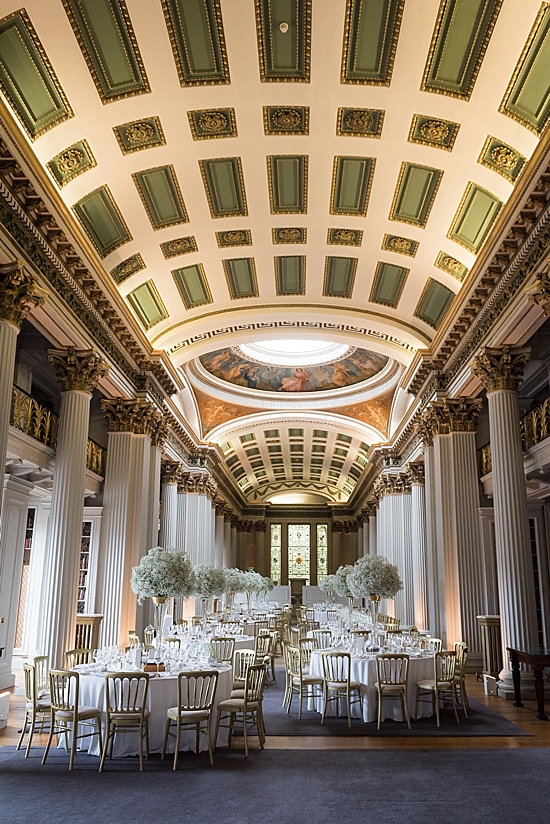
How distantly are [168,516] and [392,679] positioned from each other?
39.8ft

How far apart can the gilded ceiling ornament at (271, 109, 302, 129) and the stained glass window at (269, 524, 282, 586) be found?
35.7 meters

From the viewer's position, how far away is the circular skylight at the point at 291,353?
24.7 meters

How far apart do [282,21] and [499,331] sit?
18.9 ft

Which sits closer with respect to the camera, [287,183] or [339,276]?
[287,183]

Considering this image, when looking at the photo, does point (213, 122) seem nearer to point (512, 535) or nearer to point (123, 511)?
point (123, 511)

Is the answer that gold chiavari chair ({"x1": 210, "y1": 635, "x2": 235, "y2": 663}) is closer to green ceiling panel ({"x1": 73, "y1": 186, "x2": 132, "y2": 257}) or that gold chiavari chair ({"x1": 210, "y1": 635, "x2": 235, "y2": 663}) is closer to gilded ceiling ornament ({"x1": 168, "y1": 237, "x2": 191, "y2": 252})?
green ceiling panel ({"x1": 73, "y1": 186, "x2": 132, "y2": 257})

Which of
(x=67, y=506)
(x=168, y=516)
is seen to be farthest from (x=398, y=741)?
(x=168, y=516)

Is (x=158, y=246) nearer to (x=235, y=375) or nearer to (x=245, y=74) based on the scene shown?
(x=245, y=74)

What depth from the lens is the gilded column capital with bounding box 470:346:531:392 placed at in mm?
11469

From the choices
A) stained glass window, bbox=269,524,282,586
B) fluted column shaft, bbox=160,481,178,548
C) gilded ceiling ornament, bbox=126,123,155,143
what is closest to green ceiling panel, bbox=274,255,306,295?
gilded ceiling ornament, bbox=126,123,155,143

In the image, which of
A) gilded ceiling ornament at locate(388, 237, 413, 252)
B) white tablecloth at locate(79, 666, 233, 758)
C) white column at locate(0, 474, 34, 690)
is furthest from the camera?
gilded ceiling ornament at locate(388, 237, 413, 252)

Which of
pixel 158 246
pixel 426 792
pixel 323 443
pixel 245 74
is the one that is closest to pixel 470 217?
pixel 245 74

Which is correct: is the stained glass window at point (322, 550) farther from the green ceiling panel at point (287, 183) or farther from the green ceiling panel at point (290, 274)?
the green ceiling panel at point (287, 183)

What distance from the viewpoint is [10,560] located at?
1284 centimetres
